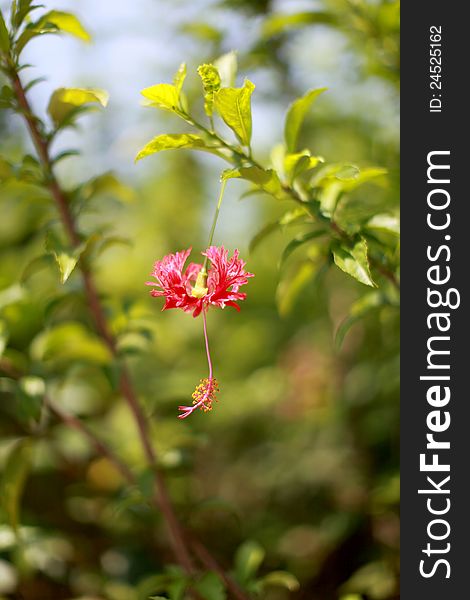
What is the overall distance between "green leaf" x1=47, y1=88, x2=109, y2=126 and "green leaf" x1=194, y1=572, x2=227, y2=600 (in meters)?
0.73

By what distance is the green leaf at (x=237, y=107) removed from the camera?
83 centimetres

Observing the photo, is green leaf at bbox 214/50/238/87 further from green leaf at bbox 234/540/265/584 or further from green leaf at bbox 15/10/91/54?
green leaf at bbox 234/540/265/584

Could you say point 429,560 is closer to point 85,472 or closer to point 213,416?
point 213,416

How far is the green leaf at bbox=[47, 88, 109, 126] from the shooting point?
984 millimetres

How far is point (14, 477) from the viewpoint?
1.18 metres

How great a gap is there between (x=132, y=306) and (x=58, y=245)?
210 millimetres

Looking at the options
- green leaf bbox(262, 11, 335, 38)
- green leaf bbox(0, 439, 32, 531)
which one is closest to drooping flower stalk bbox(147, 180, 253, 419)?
green leaf bbox(0, 439, 32, 531)

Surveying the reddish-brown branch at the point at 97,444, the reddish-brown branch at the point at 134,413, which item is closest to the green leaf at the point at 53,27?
the reddish-brown branch at the point at 134,413

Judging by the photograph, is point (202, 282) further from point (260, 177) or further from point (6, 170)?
point (6, 170)

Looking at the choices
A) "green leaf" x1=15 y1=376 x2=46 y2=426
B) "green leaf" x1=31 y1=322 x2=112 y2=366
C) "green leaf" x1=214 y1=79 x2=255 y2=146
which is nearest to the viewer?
"green leaf" x1=214 y1=79 x2=255 y2=146

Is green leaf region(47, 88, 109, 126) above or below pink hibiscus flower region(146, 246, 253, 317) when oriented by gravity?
above

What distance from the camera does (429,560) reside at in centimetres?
100

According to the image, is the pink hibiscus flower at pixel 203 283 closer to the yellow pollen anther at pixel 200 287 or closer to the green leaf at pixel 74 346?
the yellow pollen anther at pixel 200 287

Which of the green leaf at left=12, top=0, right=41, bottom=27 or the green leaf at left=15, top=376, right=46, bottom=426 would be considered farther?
the green leaf at left=15, top=376, right=46, bottom=426
